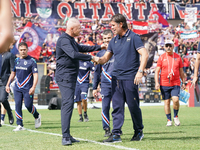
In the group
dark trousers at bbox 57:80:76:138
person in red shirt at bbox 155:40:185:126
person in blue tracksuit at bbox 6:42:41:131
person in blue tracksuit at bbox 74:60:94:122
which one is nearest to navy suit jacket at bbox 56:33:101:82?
dark trousers at bbox 57:80:76:138

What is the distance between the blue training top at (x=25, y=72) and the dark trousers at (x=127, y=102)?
10.4 feet

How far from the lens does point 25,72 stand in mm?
8695

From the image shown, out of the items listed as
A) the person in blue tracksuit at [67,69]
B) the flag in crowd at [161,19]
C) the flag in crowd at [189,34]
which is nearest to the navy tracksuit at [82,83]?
the person in blue tracksuit at [67,69]

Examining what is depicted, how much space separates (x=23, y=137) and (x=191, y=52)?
83.6 ft

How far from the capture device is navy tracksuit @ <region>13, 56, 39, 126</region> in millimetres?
8570

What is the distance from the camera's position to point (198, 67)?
6473mm

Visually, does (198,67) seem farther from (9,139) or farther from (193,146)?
(9,139)

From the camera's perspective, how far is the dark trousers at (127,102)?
237 inches

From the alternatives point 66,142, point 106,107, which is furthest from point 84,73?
point 66,142

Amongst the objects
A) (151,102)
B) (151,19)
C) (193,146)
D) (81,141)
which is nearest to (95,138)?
(81,141)

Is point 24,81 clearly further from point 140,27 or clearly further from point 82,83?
point 140,27

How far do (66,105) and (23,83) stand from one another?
2.95 m

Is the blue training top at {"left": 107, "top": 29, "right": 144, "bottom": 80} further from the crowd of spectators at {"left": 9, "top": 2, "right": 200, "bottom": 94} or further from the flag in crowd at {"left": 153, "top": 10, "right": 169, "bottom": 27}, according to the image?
the flag in crowd at {"left": 153, "top": 10, "right": 169, "bottom": 27}

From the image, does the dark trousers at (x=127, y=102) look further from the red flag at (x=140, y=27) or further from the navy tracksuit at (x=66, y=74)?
the red flag at (x=140, y=27)
